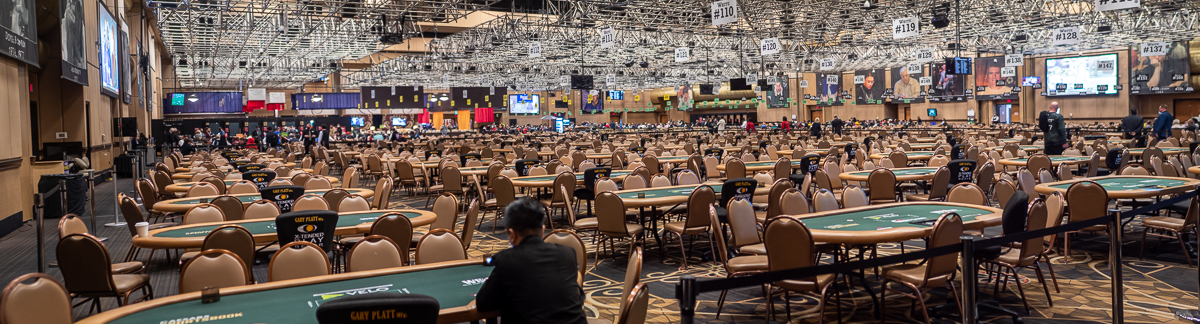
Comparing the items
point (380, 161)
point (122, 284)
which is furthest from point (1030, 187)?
point (380, 161)

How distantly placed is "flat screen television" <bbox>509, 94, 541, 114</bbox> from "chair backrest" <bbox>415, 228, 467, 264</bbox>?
3365 centimetres

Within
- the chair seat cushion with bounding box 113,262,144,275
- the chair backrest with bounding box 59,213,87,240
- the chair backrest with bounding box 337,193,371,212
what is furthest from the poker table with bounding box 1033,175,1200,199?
the chair backrest with bounding box 59,213,87,240

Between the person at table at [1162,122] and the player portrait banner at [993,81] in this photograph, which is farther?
the player portrait banner at [993,81]

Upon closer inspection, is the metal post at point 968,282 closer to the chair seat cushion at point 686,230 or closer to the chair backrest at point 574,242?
the chair backrest at point 574,242

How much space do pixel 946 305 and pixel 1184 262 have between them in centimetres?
294

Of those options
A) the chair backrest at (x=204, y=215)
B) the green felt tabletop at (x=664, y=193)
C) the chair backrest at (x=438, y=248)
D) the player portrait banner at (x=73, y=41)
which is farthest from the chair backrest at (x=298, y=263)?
the player portrait banner at (x=73, y=41)

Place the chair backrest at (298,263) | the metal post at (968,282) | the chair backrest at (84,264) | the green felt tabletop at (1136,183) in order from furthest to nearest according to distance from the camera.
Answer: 1. the green felt tabletop at (1136,183)
2. the chair backrest at (84,264)
3. the chair backrest at (298,263)
4. the metal post at (968,282)

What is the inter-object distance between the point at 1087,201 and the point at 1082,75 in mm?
30336

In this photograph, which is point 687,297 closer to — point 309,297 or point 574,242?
point 574,242

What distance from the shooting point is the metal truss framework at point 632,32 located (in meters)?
20.5

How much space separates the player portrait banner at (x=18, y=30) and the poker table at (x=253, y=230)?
14.7 ft

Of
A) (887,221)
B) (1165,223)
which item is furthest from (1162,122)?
(887,221)

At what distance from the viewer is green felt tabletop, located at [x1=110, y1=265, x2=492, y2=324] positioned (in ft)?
9.48

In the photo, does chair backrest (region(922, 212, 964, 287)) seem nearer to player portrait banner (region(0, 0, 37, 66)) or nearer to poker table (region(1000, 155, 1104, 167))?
poker table (region(1000, 155, 1104, 167))
